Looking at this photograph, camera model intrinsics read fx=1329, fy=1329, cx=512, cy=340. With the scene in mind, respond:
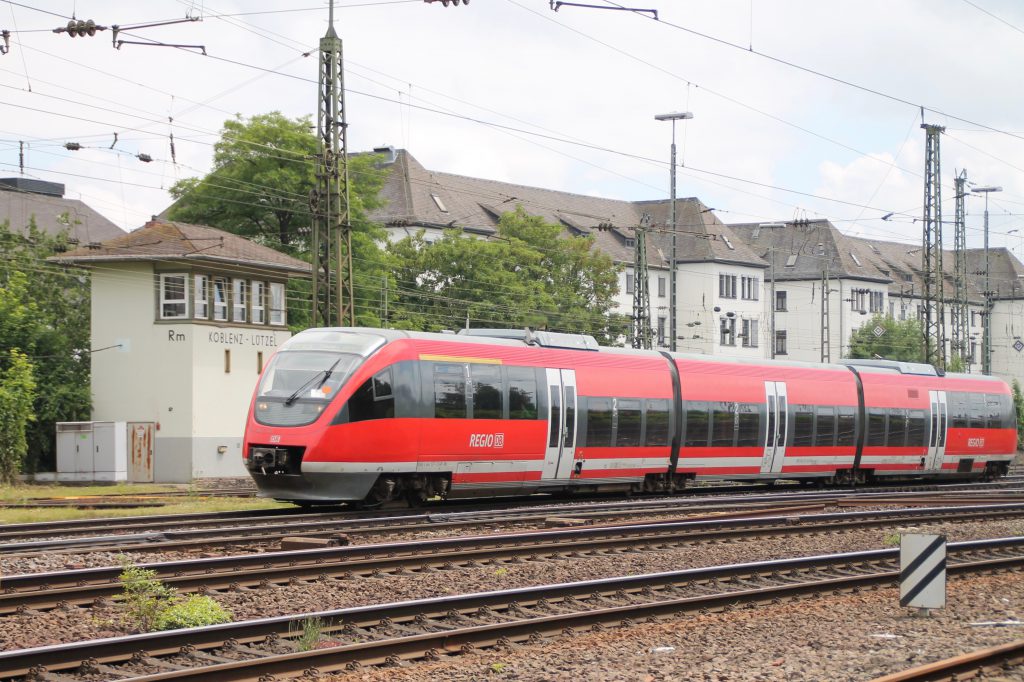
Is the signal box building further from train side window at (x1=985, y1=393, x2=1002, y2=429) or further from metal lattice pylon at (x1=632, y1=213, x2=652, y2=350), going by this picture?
train side window at (x1=985, y1=393, x2=1002, y2=429)

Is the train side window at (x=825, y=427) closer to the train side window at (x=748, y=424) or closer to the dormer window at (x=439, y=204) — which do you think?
the train side window at (x=748, y=424)

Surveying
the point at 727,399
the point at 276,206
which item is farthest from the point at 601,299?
the point at 727,399

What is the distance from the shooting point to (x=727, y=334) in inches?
A: 3856

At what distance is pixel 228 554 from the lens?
52.5ft

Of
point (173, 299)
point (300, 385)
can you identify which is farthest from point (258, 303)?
point (300, 385)

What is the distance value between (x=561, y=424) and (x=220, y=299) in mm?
24672

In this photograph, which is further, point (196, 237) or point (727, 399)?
point (196, 237)

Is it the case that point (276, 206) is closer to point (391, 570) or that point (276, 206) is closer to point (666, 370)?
point (666, 370)

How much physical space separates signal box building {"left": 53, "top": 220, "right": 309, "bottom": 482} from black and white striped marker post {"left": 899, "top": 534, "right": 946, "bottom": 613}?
116 ft

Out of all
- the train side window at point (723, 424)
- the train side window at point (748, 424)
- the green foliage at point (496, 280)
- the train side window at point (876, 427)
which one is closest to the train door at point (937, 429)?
the train side window at point (876, 427)

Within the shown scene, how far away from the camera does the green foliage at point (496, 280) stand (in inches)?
2677

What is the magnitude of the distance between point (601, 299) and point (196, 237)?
3282cm

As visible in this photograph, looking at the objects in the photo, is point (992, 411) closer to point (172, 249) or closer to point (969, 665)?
point (172, 249)

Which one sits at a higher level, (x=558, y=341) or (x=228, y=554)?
(x=558, y=341)
